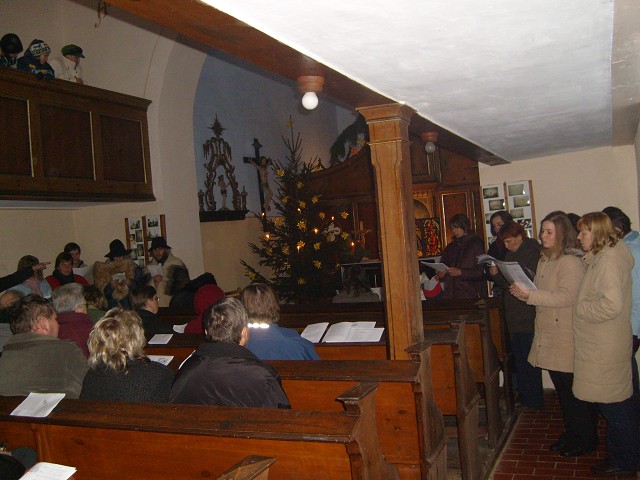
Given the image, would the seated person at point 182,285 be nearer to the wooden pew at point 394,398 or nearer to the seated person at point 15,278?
the seated person at point 15,278

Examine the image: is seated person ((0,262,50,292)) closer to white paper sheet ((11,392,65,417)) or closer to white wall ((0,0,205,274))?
white wall ((0,0,205,274))

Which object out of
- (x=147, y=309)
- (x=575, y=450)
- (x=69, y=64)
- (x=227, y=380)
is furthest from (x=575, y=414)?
(x=69, y=64)

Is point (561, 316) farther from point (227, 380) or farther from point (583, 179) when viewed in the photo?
point (583, 179)

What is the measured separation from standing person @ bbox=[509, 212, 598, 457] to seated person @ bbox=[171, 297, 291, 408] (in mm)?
2217

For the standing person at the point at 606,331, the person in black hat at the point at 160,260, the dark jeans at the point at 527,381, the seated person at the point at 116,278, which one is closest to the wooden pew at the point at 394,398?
the standing person at the point at 606,331

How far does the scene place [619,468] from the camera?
13.1 ft

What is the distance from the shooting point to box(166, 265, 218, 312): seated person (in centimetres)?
582

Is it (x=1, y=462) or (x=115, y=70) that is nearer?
(x=1, y=462)

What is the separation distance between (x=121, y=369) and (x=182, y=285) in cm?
390

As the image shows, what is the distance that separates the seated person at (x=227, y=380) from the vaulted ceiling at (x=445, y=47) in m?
1.36

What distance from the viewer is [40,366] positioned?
3.44m

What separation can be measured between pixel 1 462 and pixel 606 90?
3.80m

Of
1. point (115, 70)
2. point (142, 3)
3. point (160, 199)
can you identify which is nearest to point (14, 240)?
point (160, 199)

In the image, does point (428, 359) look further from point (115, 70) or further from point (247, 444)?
point (115, 70)
